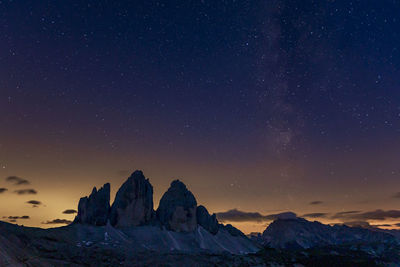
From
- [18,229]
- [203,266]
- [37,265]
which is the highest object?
[18,229]

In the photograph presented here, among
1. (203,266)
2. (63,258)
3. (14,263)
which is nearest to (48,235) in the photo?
(63,258)

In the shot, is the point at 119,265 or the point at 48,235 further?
the point at 48,235

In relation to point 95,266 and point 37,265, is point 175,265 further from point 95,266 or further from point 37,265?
point 37,265

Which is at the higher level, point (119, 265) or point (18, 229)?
point (18, 229)

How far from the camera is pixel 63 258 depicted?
154 m

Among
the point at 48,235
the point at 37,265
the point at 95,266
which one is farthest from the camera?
the point at 48,235

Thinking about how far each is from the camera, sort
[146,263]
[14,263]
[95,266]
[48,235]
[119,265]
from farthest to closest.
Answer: [48,235], [146,263], [119,265], [95,266], [14,263]

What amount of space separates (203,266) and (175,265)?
21.8 m

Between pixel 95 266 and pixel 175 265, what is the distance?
50.1 metres

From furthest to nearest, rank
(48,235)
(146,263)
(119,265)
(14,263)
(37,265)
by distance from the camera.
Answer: (48,235) → (146,263) → (119,265) → (37,265) → (14,263)

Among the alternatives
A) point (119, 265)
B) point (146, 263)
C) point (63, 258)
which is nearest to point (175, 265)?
point (146, 263)

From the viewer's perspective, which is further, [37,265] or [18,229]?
[18,229]

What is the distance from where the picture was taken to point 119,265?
16362 centimetres

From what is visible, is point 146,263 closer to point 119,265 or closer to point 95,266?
point 119,265
